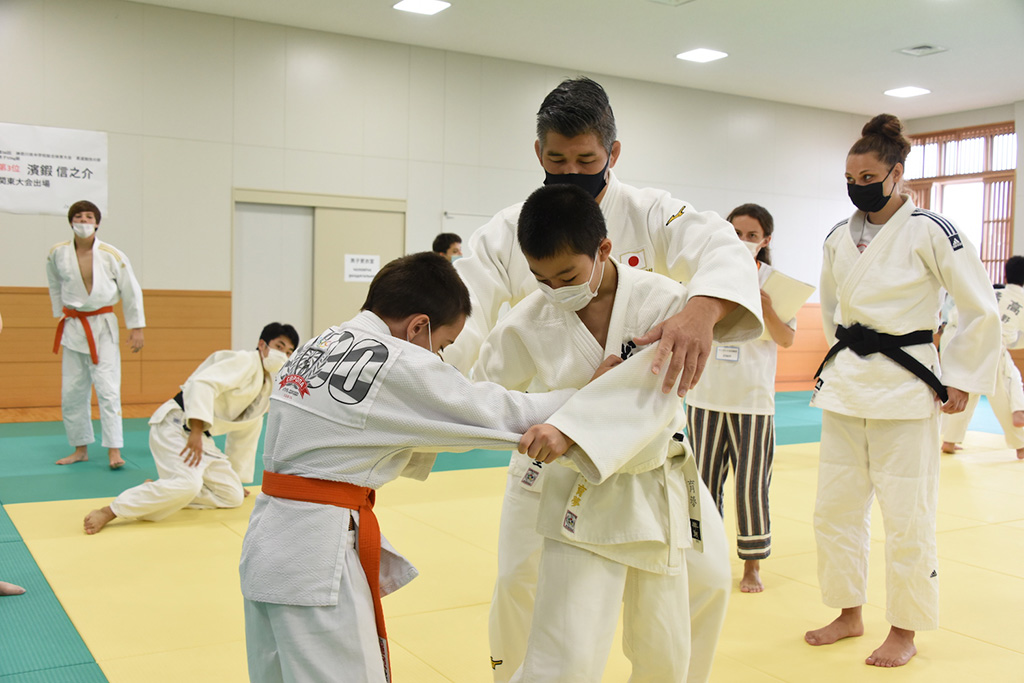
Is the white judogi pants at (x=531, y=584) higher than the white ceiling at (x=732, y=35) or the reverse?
the reverse

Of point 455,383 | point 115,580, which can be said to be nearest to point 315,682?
point 455,383

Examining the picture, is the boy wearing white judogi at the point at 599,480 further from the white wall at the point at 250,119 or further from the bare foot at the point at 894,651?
the white wall at the point at 250,119

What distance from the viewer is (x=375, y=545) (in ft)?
5.90

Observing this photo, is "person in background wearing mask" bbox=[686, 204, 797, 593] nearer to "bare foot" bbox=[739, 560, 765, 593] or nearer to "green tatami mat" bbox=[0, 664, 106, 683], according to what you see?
"bare foot" bbox=[739, 560, 765, 593]

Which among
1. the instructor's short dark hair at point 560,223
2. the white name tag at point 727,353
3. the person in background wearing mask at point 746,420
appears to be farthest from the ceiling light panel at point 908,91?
the instructor's short dark hair at point 560,223

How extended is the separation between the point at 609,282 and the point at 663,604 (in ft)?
2.41

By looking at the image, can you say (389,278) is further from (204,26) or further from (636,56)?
(636,56)

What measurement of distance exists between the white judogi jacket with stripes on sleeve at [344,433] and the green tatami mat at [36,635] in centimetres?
139

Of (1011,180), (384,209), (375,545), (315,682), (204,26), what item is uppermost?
(204,26)

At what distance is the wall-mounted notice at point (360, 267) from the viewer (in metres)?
9.75

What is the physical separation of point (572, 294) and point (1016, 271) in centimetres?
691

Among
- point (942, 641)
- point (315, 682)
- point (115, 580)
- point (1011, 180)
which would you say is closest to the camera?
point (315, 682)

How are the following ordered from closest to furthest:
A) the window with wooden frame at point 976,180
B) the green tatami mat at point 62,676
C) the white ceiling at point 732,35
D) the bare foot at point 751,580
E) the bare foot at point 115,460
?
the green tatami mat at point 62,676, the bare foot at point 751,580, the bare foot at point 115,460, the white ceiling at point 732,35, the window with wooden frame at point 976,180

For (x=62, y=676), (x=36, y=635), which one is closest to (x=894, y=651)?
(x=62, y=676)
